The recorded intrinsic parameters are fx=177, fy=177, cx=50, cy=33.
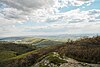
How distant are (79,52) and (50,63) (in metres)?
42.9

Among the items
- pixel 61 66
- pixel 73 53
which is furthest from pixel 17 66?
pixel 61 66

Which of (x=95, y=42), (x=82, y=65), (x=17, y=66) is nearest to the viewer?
(x=82, y=65)

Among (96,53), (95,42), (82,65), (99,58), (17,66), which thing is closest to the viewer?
(82,65)

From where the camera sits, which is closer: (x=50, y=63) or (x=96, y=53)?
(x=50, y=63)

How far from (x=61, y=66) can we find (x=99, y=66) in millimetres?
19873

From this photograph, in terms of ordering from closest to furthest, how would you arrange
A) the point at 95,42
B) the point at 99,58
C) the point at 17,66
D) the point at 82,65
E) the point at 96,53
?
1. the point at 82,65
2. the point at 99,58
3. the point at 96,53
4. the point at 17,66
5. the point at 95,42

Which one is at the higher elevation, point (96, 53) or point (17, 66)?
point (96, 53)

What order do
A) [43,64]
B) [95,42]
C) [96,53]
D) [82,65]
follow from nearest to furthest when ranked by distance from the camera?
[82,65] → [43,64] → [96,53] → [95,42]

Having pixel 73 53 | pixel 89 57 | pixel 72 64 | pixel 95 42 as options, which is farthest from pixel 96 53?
pixel 95 42

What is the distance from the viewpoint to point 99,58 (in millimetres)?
118938

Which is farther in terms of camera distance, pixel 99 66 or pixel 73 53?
pixel 73 53

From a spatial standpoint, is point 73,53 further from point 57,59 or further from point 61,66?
point 61,66

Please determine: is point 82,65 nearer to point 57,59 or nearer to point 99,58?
point 57,59

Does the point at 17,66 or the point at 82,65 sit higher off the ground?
the point at 82,65
